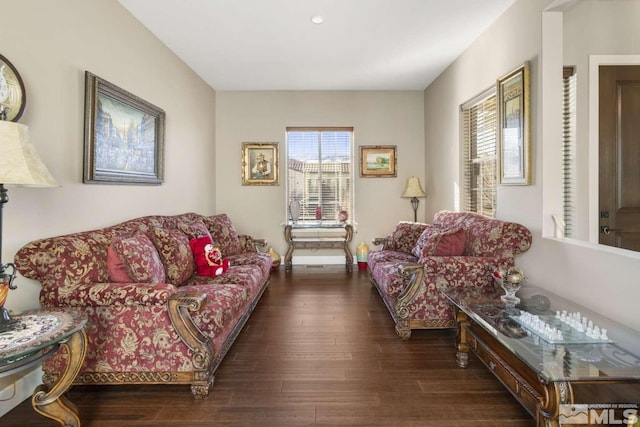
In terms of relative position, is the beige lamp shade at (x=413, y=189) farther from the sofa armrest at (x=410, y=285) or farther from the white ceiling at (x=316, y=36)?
the sofa armrest at (x=410, y=285)

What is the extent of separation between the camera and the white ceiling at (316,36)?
310 centimetres

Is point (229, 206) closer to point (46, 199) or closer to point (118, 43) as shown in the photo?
point (118, 43)

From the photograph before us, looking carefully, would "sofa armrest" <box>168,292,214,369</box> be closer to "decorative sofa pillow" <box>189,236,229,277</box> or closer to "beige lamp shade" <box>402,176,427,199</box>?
"decorative sofa pillow" <box>189,236,229,277</box>

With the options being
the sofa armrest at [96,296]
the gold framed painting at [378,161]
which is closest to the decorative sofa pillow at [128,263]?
the sofa armrest at [96,296]

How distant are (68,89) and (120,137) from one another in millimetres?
614

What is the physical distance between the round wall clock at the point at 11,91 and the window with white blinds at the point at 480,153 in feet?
12.7

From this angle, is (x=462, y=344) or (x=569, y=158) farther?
(x=569, y=158)

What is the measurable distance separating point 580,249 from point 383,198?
3.53 m

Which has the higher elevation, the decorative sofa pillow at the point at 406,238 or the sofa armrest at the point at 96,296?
the decorative sofa pillow at the point at 406,238

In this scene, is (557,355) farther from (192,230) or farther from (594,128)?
(192,230)

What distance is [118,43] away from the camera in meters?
2.96

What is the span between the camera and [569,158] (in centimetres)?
284

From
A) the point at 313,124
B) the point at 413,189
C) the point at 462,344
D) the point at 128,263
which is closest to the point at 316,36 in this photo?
the point at 313,124

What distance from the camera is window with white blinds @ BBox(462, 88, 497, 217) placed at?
377 centimetres
